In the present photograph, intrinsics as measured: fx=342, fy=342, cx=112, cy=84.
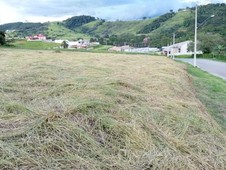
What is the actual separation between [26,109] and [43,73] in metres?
2.54

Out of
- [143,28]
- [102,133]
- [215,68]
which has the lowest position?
[215,68]

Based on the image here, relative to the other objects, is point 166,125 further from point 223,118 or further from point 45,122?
point 223,118

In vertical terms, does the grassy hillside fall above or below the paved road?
above

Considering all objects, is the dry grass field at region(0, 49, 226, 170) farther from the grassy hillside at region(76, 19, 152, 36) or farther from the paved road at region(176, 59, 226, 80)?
the grassy hillside at region(76, 19, 152, 36)

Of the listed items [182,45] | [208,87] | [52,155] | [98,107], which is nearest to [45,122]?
[52,155]

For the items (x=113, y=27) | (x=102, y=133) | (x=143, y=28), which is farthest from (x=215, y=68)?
(x=113, y=27)

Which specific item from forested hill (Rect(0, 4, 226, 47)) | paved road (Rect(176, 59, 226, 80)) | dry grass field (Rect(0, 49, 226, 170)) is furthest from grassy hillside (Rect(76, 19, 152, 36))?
dry grass field (Rect(0, 49, 226, 170))

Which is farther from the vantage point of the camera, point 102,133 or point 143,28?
point 143,28

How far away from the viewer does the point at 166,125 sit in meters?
3.04

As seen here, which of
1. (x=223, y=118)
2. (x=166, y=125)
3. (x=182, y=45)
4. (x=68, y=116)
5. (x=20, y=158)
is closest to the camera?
(x=20, y=158)

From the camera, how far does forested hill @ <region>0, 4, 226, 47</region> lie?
187 ft

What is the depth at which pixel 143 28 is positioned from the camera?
3172 inches

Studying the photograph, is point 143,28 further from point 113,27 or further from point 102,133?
point 102,133

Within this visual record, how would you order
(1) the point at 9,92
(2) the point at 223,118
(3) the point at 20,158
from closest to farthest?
1. (3) the point at 20,158
2. (1) the point at 9,92
3. (2) the point at 223,118
